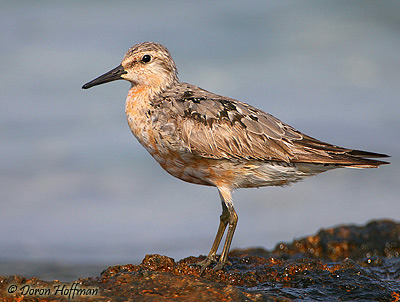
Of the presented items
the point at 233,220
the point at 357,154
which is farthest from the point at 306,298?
the point at 357,154

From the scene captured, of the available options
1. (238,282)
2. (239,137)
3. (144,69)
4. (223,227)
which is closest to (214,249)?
(223,227)

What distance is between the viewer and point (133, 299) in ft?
15.3

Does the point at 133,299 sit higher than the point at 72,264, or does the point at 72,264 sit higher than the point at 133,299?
the point at 72,264

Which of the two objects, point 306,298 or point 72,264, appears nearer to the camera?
point 306,298

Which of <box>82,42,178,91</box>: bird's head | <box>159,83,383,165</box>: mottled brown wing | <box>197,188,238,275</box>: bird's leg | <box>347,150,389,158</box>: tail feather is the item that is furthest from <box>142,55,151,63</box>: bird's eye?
<box>347,150,389,158</box>: tail feather

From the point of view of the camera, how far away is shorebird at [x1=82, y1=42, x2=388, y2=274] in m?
6.69

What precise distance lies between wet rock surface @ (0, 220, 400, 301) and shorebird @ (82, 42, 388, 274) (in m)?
0.58

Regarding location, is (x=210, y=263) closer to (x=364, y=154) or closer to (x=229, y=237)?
(x=229, y=237)

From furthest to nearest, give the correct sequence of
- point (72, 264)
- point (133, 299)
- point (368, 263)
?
point (72, 264) → point (368, 263) → point (133, 299)

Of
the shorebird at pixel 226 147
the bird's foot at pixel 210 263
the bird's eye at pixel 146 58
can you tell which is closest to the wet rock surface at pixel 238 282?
the bird's foot at pixel 210 263

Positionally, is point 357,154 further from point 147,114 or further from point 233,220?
point 147,114

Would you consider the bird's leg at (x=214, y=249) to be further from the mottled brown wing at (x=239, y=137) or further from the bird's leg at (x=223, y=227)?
the mottled brown wing at (x=239, y=137)

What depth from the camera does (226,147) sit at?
671cm

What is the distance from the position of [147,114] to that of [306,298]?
320 cm
